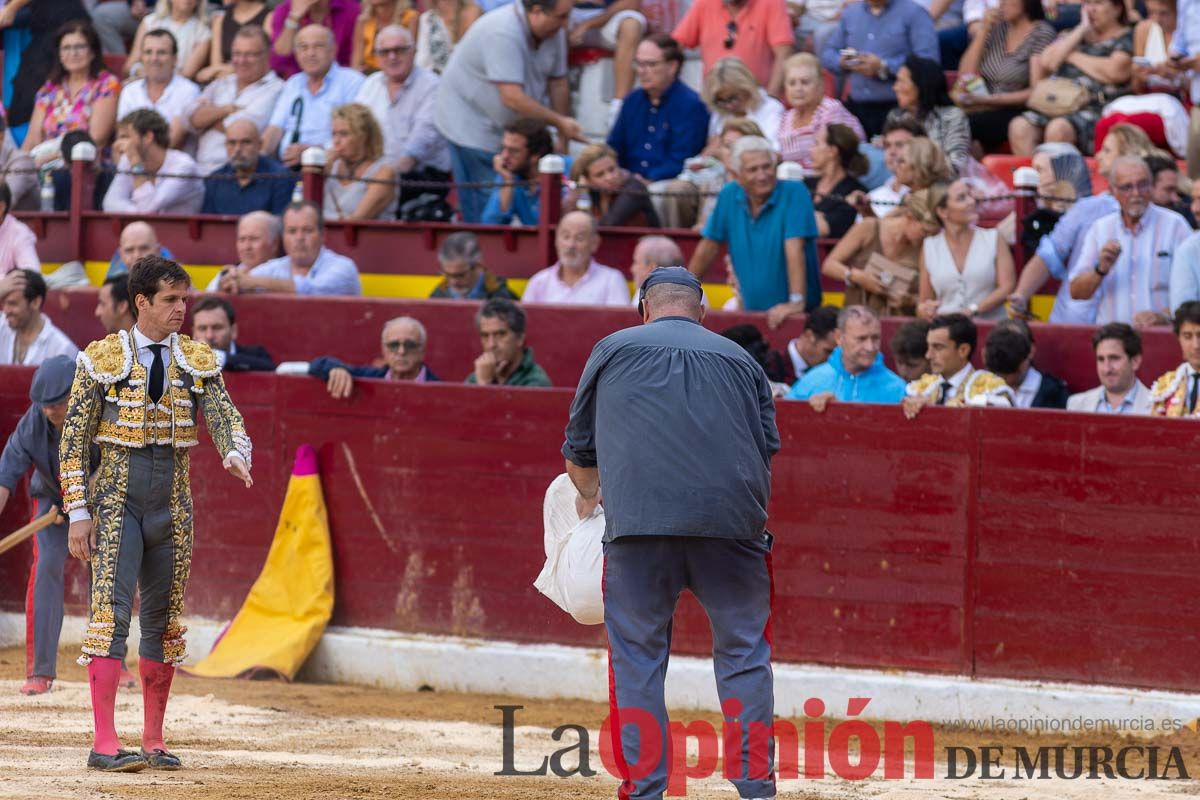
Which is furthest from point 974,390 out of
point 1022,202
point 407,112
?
point 407,112

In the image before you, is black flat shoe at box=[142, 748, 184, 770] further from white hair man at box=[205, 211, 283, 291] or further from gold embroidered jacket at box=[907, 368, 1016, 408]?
white hair man at box=[205, 211, 283, 291]

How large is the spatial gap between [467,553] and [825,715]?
5.65 feet

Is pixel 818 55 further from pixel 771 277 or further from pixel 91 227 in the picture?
pixel 91 227

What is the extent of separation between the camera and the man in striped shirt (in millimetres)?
8625

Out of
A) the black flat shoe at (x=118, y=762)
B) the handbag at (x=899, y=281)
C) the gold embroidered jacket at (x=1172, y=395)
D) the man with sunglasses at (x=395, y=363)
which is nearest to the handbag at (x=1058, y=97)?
the handbag at (x=899, y=281)

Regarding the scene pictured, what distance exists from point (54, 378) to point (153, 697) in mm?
1702

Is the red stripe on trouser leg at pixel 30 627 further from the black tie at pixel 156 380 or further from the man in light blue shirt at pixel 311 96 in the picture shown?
the man in light blue shirt at pixel 311 96

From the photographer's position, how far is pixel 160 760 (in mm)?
6242

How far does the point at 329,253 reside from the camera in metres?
10.1

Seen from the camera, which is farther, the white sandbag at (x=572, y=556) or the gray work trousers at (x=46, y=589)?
the gray work trousers at (x=46, y=589)

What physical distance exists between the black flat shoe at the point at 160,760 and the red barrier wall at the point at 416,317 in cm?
353

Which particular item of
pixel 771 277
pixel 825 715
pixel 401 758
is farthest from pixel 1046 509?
pixel 401 758

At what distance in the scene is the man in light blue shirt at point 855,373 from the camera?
26.6 ft

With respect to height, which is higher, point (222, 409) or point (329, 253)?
point (329, 253)
